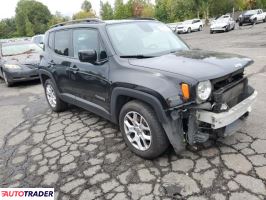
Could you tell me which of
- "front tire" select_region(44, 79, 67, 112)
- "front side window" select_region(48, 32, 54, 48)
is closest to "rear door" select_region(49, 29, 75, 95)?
"front side window" select_region(48, 32, 54, 48)

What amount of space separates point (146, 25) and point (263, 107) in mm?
2528

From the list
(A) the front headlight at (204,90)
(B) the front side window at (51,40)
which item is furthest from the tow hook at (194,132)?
(B) the front side window at (51,40)

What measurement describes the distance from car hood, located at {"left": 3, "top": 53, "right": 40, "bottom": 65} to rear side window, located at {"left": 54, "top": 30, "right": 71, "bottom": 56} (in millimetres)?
4442

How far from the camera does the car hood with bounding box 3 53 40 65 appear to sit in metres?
9.91

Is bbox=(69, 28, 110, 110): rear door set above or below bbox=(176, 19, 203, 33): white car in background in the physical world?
below

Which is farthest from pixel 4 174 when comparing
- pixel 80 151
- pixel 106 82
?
pixel 106 82

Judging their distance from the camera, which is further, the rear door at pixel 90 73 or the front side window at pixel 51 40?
the front side window at pixel 51 40

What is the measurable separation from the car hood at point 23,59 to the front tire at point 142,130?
6.77m

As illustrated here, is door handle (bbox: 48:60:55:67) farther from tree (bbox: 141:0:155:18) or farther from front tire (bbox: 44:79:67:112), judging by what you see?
tree (bbox: 141:0:155:18)

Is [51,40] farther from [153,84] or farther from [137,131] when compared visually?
[153,84]

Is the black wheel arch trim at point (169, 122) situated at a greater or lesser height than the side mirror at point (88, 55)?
lesser

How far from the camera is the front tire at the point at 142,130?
143 inches

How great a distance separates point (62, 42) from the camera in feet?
18.3

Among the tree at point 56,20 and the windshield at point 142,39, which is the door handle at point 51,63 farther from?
Answer: the tree at point 56,20
